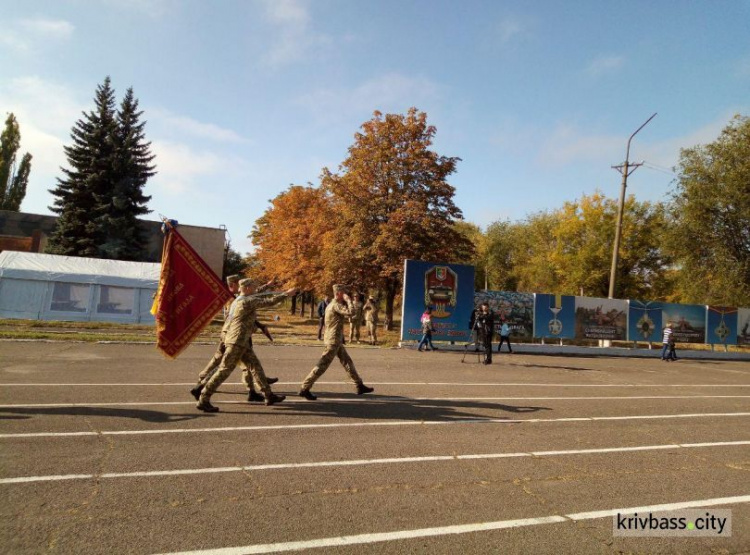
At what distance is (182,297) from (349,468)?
4.59 meters

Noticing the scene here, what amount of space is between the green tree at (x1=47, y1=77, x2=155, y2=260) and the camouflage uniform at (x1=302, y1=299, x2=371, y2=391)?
29.8 m

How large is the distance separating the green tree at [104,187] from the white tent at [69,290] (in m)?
9.29

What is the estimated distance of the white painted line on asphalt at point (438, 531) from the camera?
10.9ft

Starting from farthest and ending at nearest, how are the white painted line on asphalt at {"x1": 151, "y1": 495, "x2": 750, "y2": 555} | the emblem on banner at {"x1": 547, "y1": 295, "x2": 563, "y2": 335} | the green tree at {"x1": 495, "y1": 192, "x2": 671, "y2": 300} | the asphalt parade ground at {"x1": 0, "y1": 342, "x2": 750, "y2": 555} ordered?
1. the green tree at {"x1": 495, "y1": 192, "x2": 671, "y2": 300}
2. the emblem on banner at {"x1": 547, "y1": 295, "x2": 563, "y2": 335}
3. the asphalt parade ground at {"x1": 0, "y1": 342, "x2": 750, "y2": 555}
4. the white painted line on asphalt at {"x1": 151, "y1": 495, "x2": 750, "y2": 555}

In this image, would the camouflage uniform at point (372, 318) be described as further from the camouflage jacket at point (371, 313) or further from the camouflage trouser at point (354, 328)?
the camouflage trouser at point (354, 328)

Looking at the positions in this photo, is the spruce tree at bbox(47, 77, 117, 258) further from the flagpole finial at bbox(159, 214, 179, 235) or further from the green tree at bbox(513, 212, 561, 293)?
the green tree at bbox(513, 212, 561, 293)

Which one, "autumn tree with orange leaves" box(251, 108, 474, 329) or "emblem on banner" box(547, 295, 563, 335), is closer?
"emblem on banner" box(547, 295, 563, 335)

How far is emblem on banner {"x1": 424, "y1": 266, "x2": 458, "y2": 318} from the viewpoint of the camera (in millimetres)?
20344

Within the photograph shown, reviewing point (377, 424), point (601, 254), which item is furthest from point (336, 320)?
point (601, 254)

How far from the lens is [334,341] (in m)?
8.60

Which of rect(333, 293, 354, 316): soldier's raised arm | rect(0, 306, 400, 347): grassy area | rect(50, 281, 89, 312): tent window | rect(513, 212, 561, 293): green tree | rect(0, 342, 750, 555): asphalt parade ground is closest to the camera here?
rect(0, 342, 750, 555): asphalt parade ground

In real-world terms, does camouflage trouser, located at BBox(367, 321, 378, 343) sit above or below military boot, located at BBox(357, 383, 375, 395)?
above

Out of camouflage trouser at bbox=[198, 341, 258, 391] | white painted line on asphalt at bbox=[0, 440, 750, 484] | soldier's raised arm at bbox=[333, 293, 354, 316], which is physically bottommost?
white painted line on asphalt at bbox=[0, 440, 750, 484]

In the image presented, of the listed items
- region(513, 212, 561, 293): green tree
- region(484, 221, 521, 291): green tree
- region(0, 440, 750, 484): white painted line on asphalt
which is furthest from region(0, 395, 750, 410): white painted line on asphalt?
region(484, 221, 521, 291): green tree
